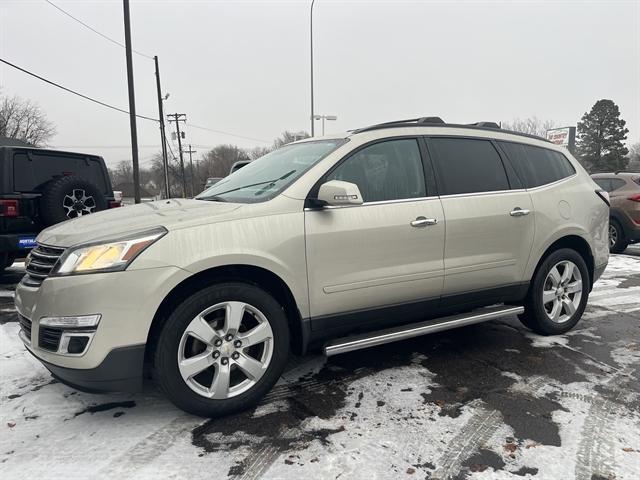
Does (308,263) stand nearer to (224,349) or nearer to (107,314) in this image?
(224,349)

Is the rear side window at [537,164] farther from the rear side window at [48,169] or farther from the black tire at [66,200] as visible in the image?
the rear side window at [48,169]

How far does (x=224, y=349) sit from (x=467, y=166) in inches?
93.8

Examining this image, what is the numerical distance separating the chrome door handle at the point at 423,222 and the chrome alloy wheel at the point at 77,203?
4.77 meters

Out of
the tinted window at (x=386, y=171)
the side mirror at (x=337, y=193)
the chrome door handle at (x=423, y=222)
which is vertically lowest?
the chrome door handle at (x=423, y=222)

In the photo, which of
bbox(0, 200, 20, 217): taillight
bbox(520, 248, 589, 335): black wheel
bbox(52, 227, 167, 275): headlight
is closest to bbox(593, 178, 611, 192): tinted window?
bbox(520, 248, 589, 335): black wheel

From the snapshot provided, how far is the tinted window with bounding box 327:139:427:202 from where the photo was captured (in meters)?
3.16

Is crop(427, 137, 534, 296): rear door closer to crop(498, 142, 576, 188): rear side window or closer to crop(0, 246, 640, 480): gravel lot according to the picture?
crop(498, 142, 576, 188): rear side window

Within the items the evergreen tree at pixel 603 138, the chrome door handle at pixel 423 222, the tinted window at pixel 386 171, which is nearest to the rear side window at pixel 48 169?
the tinted window at pixel 386 171

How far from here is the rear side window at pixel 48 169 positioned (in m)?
5.96

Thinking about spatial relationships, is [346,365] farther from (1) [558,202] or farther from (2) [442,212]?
(1) [558,202]

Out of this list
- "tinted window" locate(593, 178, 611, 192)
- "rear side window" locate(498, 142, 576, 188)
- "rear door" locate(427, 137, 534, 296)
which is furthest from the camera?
"tinted window" locate(593, 178, 611, 192)

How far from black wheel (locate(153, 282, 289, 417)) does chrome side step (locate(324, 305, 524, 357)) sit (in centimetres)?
36

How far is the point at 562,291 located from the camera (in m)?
4.12

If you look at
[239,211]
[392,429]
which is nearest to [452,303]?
[392,429]
